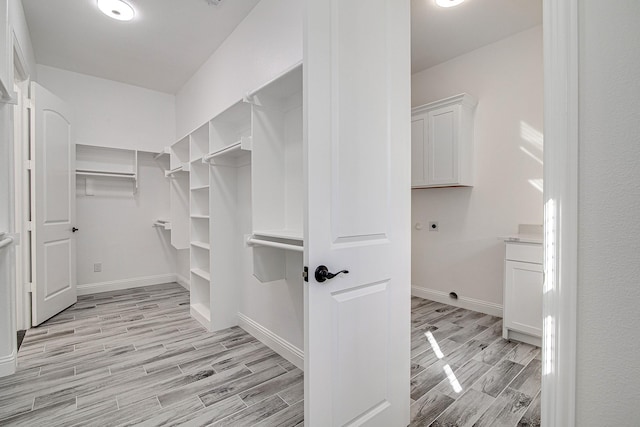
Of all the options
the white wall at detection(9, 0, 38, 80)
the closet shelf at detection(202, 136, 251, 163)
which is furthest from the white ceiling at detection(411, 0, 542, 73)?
the white wall at detection(9, 0, 38, 80)

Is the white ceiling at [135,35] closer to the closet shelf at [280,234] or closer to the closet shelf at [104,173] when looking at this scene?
the closet shelf at [104,173]

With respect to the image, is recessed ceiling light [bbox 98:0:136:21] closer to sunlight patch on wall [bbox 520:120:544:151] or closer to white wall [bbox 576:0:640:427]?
white wall [bbox 576:0:640:427]

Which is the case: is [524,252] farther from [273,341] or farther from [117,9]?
[117,9]

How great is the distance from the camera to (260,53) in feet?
8.23

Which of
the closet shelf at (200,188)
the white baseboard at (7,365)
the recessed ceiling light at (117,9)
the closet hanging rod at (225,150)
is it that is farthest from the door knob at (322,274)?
the recessed ceiling light at (117,9)

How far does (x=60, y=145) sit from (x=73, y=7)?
1.48 meters

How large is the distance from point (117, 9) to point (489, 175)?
3.98m

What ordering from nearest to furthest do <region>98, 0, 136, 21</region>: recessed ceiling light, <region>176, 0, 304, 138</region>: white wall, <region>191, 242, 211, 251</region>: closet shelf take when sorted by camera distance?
<region>176, 0, 304, 138</region>: white wall → <region>98, 0, 136, 21</region>: recessed ceiling light → <region>191, 242, 211, 251</region>: closet shelf

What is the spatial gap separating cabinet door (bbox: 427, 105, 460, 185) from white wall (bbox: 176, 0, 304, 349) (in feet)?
6.52

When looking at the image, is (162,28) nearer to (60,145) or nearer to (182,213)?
(60,145)

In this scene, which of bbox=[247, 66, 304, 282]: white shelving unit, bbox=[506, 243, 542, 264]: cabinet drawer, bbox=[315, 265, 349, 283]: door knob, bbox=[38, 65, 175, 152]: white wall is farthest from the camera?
bbox=[38, 65, 175, 152]: white wall

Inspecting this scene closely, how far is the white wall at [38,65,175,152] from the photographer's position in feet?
12.7

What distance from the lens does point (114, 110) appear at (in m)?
4.19

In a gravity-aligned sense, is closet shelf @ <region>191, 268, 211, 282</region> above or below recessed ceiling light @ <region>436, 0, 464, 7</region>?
below
